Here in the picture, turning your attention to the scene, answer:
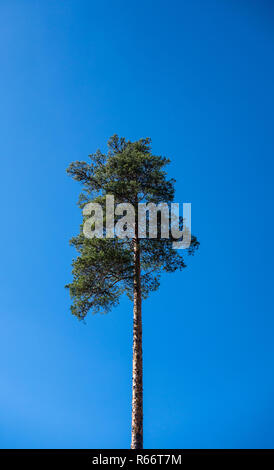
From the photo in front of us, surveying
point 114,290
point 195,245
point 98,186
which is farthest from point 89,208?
point 195,245

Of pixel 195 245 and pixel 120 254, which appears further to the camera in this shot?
pixel 195 245

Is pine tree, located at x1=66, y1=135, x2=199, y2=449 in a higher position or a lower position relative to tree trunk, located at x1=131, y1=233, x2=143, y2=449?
higher

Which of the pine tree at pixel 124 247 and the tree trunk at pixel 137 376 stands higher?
the pine tree at pixel 124 247

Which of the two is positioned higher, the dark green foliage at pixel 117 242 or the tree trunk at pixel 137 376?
the dark green foliage at pixel 117 242

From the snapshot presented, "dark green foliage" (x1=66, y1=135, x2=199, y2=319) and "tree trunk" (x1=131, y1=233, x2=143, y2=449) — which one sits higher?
"dark green foliage" (x1=66, y1=135, x2=199, y2=319)

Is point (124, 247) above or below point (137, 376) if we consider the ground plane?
above

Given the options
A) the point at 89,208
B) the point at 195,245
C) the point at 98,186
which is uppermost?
the point at 98,186
